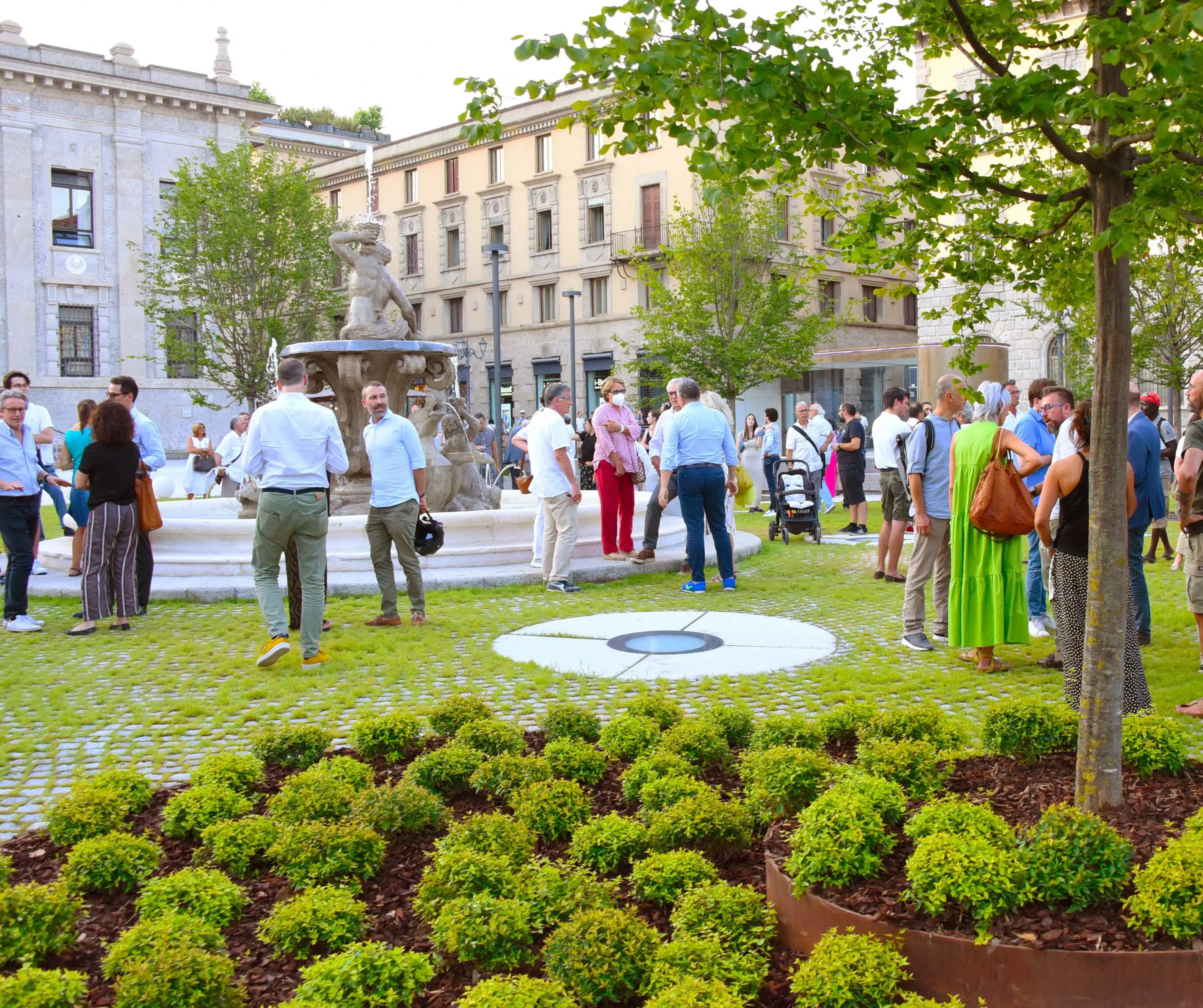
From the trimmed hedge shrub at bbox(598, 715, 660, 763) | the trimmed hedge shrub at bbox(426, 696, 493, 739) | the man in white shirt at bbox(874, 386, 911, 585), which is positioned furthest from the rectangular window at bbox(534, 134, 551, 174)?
the trimmed hedge shrub at bbox(598, 715, 660, 763)

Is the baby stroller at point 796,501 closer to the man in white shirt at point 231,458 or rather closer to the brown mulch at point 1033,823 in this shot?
the man in white shirt at point 231,458

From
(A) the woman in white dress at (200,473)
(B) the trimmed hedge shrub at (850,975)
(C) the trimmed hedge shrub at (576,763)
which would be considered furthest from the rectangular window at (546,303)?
(B) the trimmed hedge shrub at (850,975)

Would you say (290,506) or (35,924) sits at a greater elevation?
(290,506)

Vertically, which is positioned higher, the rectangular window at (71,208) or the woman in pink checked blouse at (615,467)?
the rectangular window at (71,208)

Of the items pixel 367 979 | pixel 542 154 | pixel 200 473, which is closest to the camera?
pixel 367 979

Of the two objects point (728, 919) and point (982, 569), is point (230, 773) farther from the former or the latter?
point (982, 569)

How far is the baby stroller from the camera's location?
49.9 ft

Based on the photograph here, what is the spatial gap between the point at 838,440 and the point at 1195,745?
524 inches

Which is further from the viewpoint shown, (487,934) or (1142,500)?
(1142,500)

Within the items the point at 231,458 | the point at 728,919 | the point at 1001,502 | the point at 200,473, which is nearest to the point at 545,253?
the point at 200,473

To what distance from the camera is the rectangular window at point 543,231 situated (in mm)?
52875

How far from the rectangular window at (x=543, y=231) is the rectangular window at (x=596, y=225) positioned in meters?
2.59

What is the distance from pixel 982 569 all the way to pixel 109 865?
17.8 feet

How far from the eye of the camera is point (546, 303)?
5328cm
